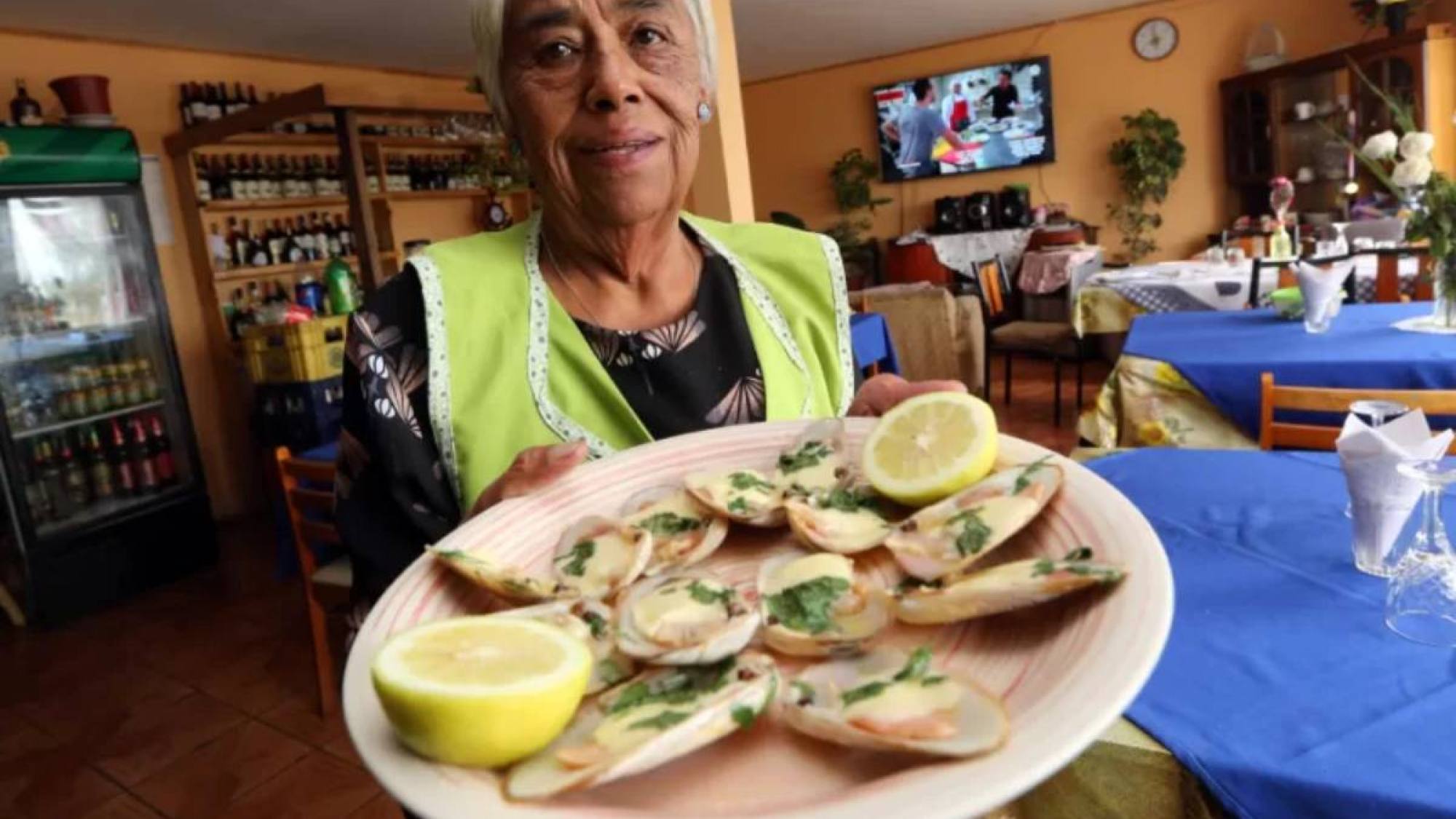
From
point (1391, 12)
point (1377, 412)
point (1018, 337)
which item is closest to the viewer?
point (1377, 412)

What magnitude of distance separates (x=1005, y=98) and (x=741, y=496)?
722 centimetres

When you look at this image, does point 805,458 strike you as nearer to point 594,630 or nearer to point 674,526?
point 674,526

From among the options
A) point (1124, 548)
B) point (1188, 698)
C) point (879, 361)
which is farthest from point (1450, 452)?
point (879, 361)

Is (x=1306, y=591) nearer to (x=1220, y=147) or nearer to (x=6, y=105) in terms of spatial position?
(x=6, y=105)

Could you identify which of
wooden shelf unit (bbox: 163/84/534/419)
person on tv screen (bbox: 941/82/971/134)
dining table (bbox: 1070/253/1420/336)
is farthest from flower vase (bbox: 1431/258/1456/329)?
person on tv screen (bbox: 941/82/971/134)

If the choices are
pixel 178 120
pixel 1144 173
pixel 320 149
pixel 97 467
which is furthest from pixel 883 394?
pixel 1144 173

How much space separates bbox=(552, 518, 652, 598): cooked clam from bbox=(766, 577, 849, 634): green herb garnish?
11cm

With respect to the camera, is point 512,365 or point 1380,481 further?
point 1380,481

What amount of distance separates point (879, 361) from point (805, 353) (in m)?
2.95

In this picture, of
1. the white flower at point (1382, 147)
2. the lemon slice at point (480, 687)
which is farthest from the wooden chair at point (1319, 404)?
the lemon slice at point (480, 687)

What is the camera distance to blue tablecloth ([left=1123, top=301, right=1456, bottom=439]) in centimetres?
214

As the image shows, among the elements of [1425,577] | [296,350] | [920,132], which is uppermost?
[920,132]

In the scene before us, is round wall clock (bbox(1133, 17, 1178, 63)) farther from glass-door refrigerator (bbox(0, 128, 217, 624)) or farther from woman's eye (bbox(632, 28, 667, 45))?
woman's eye (bbox(632, 28, 667, 45))

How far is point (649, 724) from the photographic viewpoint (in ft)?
1.50
